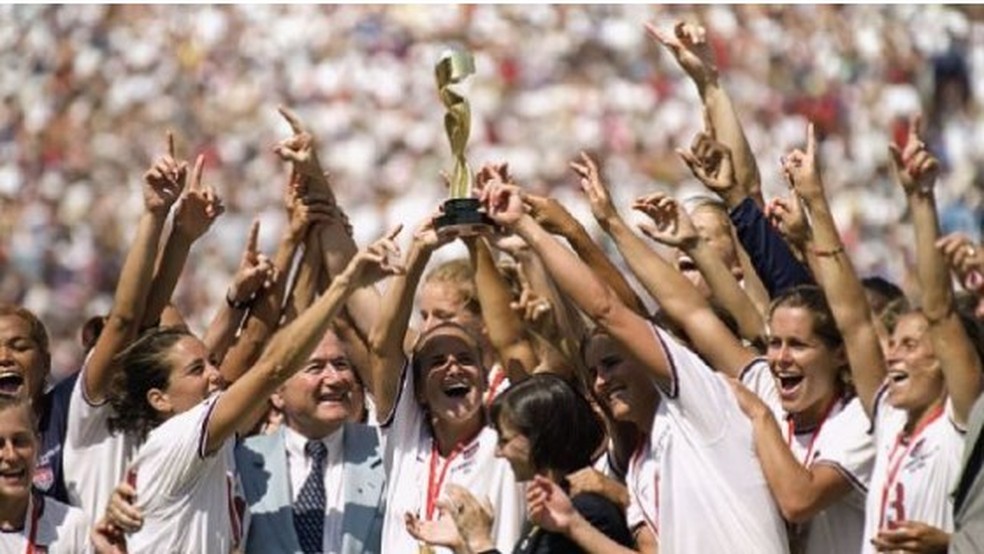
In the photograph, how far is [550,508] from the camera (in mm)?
7844

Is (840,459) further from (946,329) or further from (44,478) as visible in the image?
(44,478)

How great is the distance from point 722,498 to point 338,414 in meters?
1.59

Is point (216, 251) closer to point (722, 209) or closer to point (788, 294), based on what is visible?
point (722, 209)

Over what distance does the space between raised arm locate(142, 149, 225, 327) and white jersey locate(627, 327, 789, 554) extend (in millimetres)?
2109

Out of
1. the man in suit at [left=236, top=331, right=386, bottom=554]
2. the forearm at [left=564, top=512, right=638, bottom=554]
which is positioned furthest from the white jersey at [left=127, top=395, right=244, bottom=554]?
the forearm at [left=564, top=512, right=638, bottom=554]

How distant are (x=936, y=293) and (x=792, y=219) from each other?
151cm

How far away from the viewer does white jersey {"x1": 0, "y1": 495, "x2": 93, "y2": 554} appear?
8844 millimetres

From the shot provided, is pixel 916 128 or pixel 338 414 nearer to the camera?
pixel 916 128

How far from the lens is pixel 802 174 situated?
8703 mm

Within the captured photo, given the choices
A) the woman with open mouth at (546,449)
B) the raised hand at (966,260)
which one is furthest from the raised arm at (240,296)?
the raised hand at (966,260)

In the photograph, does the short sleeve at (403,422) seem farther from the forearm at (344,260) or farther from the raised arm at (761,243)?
the raised arm at (761,243)

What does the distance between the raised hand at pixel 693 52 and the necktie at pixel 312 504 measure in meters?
1.82

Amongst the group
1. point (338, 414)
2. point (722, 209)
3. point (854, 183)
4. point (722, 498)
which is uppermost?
point (854, 183)

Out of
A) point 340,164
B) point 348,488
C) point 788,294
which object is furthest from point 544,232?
point 340,164
